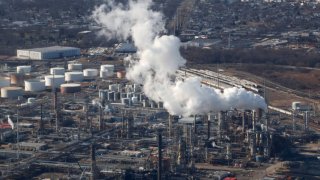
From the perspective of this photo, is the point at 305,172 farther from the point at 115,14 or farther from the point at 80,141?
the point at 115,14

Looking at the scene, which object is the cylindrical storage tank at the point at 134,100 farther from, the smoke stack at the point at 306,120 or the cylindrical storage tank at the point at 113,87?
the smoke stack at the point at 306,120

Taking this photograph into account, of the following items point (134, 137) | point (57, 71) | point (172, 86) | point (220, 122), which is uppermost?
point (172, 86)

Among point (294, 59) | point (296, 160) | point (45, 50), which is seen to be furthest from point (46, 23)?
point (296, 160)

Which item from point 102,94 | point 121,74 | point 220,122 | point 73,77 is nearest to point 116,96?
point 102,94

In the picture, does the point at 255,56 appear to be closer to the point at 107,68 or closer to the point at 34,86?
the point at 107,68

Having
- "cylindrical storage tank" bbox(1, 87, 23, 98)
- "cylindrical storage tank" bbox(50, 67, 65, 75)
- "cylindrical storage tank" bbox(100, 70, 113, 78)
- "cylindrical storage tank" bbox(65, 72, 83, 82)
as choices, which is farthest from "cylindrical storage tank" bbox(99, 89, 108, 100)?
"cylindrical storage tank" bbox(50, 67, 65, 75)

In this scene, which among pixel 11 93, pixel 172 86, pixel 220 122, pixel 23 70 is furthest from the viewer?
pixel 23 70
